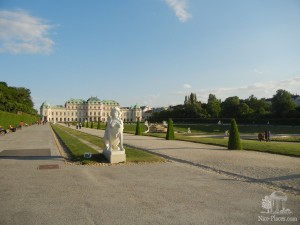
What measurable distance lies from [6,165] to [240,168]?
8.11m

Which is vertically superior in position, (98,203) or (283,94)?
(283,94)

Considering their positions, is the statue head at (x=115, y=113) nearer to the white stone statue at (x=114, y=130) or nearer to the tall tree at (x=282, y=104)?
the white stone statue at (x=114, y=130)

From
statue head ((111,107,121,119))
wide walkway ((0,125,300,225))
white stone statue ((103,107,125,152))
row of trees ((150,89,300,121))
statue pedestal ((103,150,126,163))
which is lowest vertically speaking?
wide walkway ((0,125,300,225))

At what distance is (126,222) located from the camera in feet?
16.9

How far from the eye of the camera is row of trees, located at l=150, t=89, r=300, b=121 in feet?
240

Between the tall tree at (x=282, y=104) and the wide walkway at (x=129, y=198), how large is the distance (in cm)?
6650

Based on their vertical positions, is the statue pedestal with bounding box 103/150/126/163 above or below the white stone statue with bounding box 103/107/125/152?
below

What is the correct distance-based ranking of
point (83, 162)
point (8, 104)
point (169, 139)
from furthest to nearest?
point (8, 104), point (169, 139), point (83, 162)

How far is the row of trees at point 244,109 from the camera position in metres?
73.0

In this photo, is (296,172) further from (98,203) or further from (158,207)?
(98,203)

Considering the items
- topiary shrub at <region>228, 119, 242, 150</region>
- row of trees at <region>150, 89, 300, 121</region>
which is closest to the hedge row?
row of trees at <region>150, 89, 300, 121</region>

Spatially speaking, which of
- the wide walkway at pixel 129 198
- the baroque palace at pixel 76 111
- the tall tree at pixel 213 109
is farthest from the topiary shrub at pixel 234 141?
the baroque palace at pixel 76 111

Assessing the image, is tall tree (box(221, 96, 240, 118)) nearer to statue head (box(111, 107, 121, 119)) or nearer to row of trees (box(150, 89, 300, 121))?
row of trees (box(150, 89, 300, 121))

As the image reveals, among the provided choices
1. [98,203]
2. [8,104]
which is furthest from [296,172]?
[8,104]
